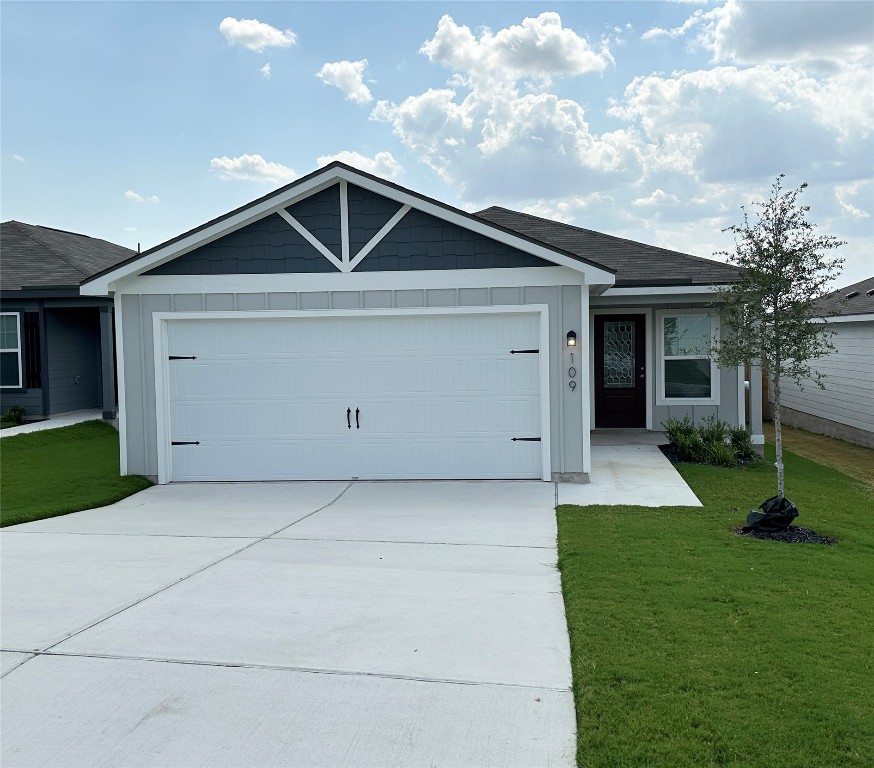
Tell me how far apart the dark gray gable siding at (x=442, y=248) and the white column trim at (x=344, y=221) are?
365 mm

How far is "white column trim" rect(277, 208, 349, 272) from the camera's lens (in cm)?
1009

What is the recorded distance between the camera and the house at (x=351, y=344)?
9969mm

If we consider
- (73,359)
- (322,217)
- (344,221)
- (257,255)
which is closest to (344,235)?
(344,221)

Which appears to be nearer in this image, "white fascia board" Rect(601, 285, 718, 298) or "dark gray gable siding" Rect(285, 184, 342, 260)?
"dark gray gable siding" Rect(285, 184, 342, 260)

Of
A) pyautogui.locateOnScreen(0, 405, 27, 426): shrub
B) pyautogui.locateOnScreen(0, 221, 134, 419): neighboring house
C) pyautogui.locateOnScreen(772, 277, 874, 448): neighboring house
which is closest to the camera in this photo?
pyautogui.locateOnScreen(772, 277, 874, 448): neighboring house

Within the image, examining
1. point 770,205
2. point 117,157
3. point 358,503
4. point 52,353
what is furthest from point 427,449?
point 117,157

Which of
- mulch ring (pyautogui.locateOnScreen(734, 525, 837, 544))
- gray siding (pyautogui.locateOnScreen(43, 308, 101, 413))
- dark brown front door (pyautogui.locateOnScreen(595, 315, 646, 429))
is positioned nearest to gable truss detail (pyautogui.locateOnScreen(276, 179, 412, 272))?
mulch ring (pyautogui.locateOnScreen(734, 525, 837, 544))

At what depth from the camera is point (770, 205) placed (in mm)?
7773

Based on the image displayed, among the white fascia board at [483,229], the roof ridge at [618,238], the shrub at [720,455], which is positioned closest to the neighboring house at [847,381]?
the roof ridge at [618,238]

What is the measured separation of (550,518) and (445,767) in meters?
4.94

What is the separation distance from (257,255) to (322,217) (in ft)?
3.12

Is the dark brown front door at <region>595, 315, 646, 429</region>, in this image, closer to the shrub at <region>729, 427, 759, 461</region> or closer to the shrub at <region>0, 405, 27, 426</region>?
the shrub at <region>729, 427, 759, 461</region>

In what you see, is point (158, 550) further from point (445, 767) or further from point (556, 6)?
point (556, 6)

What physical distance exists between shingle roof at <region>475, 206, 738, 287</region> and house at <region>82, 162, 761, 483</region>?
1.43 meters
